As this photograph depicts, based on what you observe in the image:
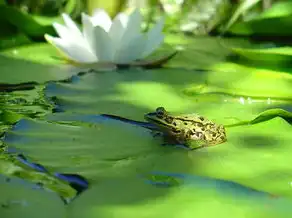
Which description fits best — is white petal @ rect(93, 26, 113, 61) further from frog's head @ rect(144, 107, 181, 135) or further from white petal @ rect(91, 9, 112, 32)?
frog's head @ rect(144, 107, 181, 135)

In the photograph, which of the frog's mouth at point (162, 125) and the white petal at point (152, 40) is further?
the white petal at point (152, 40)

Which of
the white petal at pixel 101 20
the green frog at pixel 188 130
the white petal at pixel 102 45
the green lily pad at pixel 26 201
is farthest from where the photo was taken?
the white petal at pixel 101 20

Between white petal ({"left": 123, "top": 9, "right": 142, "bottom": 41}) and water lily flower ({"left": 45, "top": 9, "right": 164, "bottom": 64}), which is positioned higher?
white petal ({"left": 123, "top": 9, "right": 142, "bottom": 41})

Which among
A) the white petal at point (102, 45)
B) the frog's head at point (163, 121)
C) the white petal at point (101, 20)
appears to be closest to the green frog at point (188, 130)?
the frog's head at point (163, 121)

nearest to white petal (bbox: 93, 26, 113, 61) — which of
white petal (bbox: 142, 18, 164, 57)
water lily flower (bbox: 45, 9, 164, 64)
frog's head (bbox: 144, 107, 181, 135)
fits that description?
water lily flower (bbox: 45, 9, 164, 64)

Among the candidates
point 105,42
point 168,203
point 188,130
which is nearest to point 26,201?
point 168,203

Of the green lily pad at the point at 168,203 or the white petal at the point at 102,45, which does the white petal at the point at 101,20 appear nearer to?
the white petal at the point at 102,45
